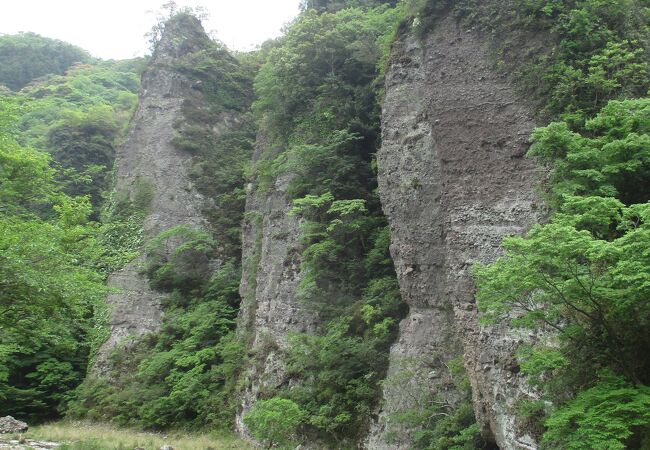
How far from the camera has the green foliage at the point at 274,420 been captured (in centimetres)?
1316

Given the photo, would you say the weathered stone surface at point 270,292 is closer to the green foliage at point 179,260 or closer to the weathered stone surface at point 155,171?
the green foliage at point 179,260

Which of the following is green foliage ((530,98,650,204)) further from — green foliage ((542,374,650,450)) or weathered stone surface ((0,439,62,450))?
weathered stone surface ((0,439,62,450))

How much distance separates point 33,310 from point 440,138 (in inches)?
434

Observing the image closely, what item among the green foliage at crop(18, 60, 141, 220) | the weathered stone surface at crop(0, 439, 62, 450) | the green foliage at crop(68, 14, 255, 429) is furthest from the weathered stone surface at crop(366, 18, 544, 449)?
the green foliage at crop(18, 60, 141, 220)

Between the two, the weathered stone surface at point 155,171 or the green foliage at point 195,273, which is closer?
the green foliage at point 195,273

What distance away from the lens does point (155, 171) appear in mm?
28438

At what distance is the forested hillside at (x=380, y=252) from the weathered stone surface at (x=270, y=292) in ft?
0.36

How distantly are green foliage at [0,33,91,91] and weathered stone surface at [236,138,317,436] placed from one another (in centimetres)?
4789

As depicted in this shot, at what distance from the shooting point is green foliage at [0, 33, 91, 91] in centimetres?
5634

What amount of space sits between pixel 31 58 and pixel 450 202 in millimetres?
62667

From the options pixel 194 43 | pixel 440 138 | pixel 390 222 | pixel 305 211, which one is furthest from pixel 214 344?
pixel 194 43

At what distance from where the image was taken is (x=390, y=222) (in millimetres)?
15328

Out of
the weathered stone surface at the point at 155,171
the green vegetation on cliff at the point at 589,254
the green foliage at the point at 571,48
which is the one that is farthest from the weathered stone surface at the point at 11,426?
the green foliage at the point at 571,48

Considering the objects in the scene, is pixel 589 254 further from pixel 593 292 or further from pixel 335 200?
pixel 335 200
